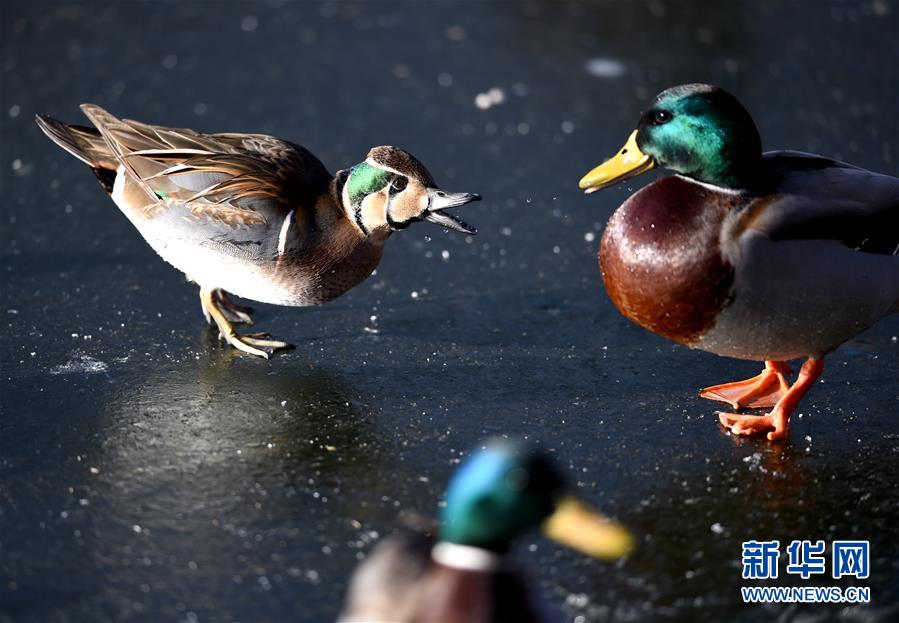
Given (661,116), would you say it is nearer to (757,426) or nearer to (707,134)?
(707,134)

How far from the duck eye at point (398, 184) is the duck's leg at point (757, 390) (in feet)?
4.04

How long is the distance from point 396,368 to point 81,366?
1091mm

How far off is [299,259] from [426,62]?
3.13 m

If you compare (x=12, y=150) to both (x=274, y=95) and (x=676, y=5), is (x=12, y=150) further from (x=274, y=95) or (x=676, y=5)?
(x=676, y=5)

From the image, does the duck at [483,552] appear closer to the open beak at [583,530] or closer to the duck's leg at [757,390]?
the open beak at [583,530]

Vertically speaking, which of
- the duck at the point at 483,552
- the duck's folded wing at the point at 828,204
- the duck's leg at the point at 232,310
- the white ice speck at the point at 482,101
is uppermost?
the duck's folded wing at the point at 828,204

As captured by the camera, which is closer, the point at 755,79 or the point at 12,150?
the point at 12,150

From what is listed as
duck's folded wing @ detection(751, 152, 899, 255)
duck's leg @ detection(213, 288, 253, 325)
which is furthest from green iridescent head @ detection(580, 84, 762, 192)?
duck's leg @ detection(213, 288, 253, 325)

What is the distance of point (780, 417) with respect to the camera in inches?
147

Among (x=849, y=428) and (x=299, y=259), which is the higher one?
(x=299, y=259)

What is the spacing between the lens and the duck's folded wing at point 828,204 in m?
3.46

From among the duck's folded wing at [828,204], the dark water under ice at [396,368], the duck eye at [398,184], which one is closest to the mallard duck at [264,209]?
the duck eye at [398,184]

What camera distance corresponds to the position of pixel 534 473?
244 centimetres

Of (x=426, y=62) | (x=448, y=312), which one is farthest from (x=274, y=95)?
(x=448, y=312)
